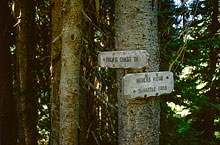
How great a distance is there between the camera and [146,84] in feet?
6.38

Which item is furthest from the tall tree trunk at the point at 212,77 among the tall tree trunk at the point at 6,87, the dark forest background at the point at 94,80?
the tall tree trunk at the point at 6,87

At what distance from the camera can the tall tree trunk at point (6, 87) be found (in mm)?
4605

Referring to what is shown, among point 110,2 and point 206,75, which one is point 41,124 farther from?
point 206,75

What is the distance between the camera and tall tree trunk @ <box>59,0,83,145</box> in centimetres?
266

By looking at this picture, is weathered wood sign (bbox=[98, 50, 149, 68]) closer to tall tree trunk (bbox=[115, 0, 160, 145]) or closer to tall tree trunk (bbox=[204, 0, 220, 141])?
tall tree trunk (bbox=[115, 0, 160, 145])

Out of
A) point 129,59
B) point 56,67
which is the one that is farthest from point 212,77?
point 129,59

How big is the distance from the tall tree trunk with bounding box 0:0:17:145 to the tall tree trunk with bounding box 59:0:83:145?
8.64ft

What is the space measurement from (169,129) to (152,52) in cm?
323

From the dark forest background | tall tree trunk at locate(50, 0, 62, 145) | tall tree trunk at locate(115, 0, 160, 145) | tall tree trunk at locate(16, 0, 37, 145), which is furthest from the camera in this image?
the dark forest background

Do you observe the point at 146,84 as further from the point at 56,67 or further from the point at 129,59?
the point at 56,67

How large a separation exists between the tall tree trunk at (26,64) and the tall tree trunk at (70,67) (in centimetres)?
178

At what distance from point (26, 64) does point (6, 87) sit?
3.47 ft

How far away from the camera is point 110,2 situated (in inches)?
173

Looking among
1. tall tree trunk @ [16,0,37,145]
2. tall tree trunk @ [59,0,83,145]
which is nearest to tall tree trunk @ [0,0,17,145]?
tall tree trunk @ [16,0,37,145]
